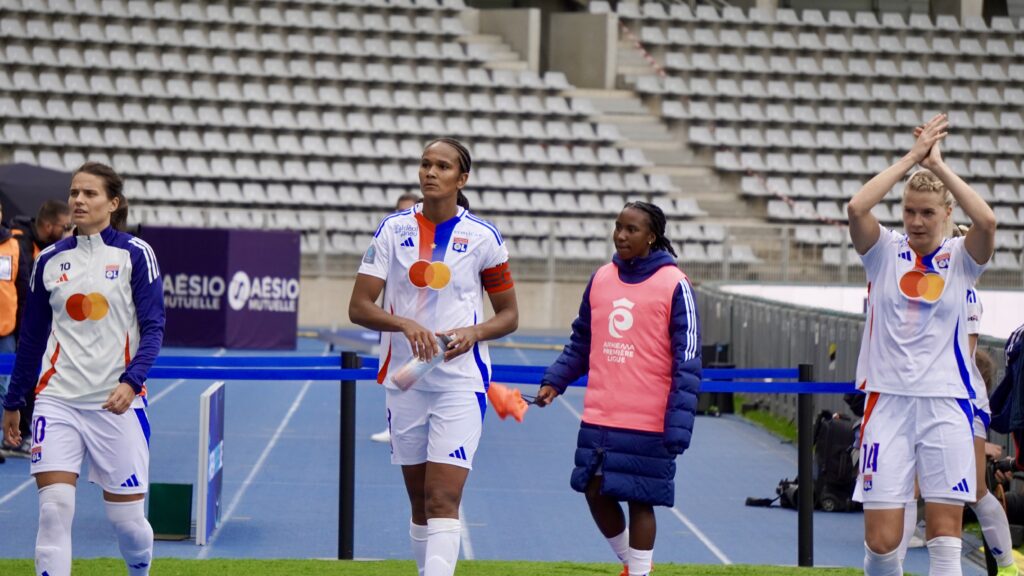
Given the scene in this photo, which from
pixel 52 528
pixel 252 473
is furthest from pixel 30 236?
pixel 52 528

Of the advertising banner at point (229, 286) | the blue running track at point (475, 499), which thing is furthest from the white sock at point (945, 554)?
the advertising banner at point (229, 286)

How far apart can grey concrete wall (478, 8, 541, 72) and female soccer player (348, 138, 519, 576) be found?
25974mm

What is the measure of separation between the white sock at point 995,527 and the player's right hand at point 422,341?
8.91 feet

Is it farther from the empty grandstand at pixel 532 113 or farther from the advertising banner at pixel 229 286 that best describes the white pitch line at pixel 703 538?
the empty grandstand at pixel 532 113

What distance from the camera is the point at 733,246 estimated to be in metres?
26.7

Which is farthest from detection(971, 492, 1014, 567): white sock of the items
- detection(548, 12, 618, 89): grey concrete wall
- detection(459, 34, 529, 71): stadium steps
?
detection(548, 12, 618, 89): grey concrete wall

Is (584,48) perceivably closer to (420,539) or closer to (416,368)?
(420,539)

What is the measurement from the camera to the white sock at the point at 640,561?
5.83 meters

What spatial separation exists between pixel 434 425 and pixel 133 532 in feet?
3.85

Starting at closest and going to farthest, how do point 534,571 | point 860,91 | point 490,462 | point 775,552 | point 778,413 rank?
point 534,571 < point 775,552 < point 490,462 < point 778,413 < point 860,91

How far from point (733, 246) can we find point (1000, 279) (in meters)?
4.68

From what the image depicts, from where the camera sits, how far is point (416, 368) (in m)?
5.30

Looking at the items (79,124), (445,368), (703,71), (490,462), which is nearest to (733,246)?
(703,71)

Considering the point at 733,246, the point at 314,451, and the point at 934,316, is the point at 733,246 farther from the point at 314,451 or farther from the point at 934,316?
the point at 934,316
